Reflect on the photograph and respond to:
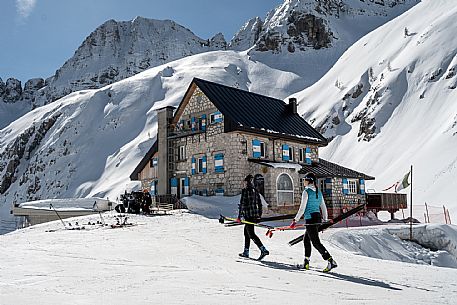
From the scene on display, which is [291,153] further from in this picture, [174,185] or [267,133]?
[174,185]

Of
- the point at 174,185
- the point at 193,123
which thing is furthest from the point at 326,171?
the point at 174,185

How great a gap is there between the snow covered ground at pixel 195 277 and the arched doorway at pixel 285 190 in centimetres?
1340

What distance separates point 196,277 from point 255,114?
75.0ft

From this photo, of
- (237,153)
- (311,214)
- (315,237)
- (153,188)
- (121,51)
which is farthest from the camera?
(121,51)

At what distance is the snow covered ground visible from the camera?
5.86m

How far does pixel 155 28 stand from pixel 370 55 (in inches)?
3631

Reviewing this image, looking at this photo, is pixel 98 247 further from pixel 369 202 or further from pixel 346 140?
pixel 346 140

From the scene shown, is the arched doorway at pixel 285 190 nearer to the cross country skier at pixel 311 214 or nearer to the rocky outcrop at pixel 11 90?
the cross country skier at pixel 311 214

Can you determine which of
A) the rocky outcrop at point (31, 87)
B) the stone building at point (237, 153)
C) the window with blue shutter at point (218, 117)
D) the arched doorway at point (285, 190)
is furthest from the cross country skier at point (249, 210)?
the rocky outcrop at point (31, 87)

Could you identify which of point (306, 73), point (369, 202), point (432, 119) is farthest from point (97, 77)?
point (369, 202)

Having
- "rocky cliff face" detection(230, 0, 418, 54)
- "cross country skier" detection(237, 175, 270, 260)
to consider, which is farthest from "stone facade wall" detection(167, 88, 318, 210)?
"rocky cliff face" detection(230, 0, 418, 54)

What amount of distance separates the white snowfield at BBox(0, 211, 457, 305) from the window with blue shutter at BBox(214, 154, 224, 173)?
1410cm

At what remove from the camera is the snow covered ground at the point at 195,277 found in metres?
5.86

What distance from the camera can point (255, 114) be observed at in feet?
97.1
